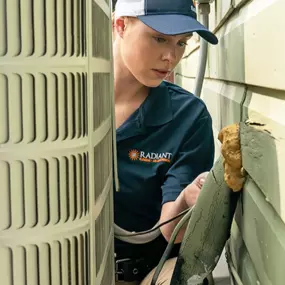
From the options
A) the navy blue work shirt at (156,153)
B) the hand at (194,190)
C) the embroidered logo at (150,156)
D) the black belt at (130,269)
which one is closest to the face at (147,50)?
the navy blue work shirt at (156,153)

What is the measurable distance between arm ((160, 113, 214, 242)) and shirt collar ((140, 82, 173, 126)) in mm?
105

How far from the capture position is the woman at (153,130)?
1571mm

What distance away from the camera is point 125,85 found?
1806 mm

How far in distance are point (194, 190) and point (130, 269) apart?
41cm

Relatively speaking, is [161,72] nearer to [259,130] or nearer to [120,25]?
[120,25]

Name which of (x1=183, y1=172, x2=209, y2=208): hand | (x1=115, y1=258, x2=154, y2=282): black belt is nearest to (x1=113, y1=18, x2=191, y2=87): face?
(x1=183, y1=172, x2=209, y2=208): hand

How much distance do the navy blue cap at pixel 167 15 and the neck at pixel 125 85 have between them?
23cm

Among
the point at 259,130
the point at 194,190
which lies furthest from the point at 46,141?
the point at 194,190

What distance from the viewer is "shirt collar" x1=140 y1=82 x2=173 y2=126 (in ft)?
5.62

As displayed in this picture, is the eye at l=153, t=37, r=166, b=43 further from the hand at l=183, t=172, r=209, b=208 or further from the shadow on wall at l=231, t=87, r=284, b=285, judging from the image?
the hand at l=183, t=172, r=209, b=208

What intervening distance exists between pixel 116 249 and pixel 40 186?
38.5 inches

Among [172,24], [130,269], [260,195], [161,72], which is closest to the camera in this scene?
[260,195]

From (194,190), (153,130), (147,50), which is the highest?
(147,50)

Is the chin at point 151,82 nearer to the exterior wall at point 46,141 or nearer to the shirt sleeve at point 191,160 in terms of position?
the shirt sleeve at point 191,160
